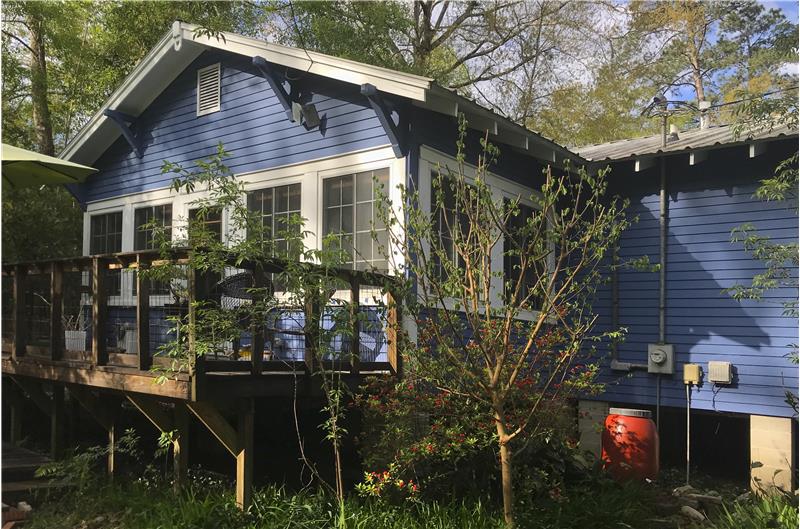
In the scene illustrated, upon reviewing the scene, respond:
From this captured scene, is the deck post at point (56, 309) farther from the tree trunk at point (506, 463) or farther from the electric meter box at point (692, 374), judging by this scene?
the electric meter box at point (692, 374)

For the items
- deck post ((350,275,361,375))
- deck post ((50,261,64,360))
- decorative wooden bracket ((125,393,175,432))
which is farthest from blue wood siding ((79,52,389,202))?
decorative wooden bracket ((125,393,175,432))

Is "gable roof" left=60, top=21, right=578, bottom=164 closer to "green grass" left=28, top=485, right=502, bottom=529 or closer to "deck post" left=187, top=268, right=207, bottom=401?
"deck post" left=187, top=268, right=207, bottom=401

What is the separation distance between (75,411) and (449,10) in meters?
14.1

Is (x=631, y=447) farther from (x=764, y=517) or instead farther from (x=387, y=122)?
(x=387, y=122)

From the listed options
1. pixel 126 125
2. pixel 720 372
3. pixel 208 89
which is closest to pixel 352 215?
pixel 208 89

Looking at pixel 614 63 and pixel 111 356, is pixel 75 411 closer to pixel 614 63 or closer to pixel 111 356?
pixel 111 356

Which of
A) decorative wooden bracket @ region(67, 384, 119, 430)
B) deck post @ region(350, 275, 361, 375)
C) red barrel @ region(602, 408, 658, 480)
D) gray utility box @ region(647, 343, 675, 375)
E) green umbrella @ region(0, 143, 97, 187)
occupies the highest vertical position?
green umbrella @ region(0, 143, 97, 187)

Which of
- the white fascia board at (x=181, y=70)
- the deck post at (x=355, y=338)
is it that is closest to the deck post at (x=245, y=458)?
the deck post at (x=355, y=338)

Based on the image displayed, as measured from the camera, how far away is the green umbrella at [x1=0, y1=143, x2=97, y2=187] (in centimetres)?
614

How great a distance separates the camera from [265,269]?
16.6 ft

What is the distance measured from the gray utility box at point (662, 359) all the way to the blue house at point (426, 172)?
3 centimetres

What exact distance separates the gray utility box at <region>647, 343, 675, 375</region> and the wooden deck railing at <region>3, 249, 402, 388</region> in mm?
3442

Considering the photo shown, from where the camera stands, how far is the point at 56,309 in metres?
6.14

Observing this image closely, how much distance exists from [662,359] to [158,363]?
5.58 metres
